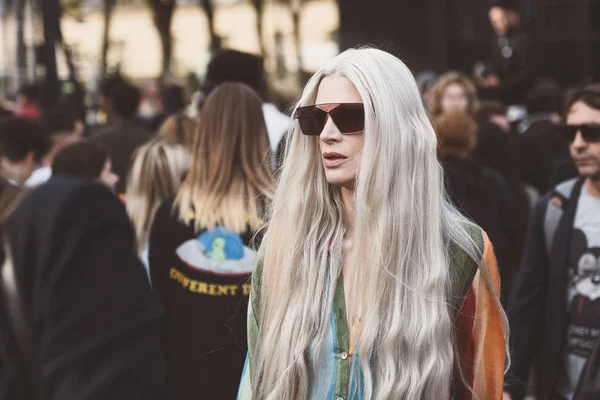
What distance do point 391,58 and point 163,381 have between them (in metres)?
1.44

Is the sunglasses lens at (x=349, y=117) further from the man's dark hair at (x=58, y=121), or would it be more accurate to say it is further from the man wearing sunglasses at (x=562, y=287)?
the man's dark hair at (x=58, y=121)

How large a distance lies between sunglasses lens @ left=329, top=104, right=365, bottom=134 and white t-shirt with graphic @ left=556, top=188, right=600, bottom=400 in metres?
1.89

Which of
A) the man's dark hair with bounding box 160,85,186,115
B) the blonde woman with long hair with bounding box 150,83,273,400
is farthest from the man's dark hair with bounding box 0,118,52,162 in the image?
the man's dark hair with bounding box 160,85,186,115

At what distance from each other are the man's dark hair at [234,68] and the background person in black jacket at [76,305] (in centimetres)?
498

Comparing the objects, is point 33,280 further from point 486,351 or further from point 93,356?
point 486,351

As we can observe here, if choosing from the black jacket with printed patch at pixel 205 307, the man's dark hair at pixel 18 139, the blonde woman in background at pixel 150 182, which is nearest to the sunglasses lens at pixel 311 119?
the black jacket with printed patch at pixel 205 307

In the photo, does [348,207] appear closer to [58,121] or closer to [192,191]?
[192,191]

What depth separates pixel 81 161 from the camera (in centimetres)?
543

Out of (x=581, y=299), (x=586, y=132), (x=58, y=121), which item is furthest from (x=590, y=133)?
(x=58, y=121)

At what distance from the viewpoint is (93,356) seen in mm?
1807

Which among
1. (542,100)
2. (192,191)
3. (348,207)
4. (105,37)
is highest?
(348,207)

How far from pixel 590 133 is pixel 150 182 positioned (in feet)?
7.46

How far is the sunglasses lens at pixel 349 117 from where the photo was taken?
3035 mm

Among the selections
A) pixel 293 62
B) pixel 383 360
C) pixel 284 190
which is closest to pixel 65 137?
pixel 284 190
